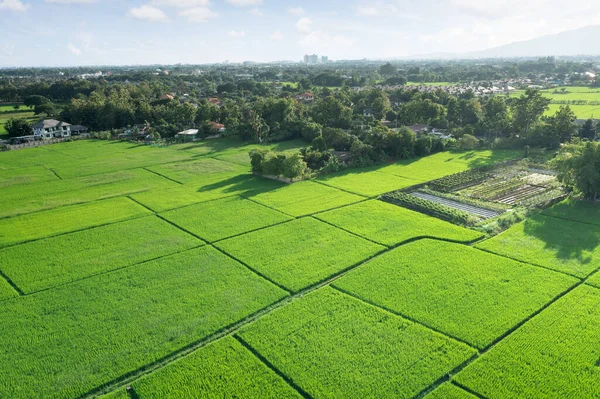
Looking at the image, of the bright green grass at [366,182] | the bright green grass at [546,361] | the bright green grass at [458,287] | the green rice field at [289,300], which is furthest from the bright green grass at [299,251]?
the bright green grass at [366,182]

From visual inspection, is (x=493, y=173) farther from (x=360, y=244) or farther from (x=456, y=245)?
(x=360, y=244)

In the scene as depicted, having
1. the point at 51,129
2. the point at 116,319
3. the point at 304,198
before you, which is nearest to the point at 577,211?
the point at 304,198

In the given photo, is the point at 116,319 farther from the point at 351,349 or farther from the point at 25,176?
the point at 25,176

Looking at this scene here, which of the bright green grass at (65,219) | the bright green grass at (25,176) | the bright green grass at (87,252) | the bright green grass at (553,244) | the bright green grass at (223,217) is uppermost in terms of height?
the bright green grass at (25,176)

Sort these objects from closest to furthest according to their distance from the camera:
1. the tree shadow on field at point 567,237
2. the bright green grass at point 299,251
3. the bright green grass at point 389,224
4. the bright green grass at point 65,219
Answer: the bright green grass at point 299,251, the tree shadow on field at point 567,237, the bright green grass at point 389,224, the bright green grass at point 65,219

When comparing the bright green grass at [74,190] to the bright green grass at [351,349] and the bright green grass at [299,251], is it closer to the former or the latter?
the bright green grass at [299,251]

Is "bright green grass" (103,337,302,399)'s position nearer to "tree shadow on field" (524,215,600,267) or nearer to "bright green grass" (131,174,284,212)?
"tree shadow on field" (524,215,600,267)

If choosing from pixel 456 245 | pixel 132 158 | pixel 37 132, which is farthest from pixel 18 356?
pixel 37 132
